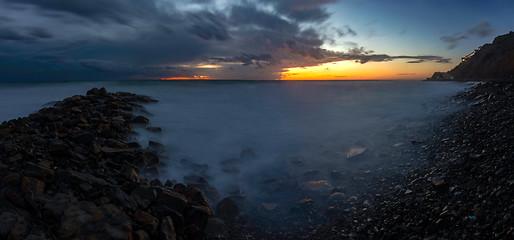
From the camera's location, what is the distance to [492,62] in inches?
971

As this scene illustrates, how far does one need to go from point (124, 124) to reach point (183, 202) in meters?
6.27

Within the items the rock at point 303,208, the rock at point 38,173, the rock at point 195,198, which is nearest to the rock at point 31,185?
the rock at point 38,173

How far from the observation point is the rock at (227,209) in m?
5.67

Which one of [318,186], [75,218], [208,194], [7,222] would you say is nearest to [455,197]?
[318,186]

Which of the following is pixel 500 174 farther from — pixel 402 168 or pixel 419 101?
pixel 419 101

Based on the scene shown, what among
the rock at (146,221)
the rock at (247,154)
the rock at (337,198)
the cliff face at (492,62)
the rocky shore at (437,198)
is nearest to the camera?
the rocky shore at (437,198)

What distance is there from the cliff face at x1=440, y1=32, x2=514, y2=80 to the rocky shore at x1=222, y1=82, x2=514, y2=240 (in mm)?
21775

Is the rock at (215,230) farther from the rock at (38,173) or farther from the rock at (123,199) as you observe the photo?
the rock at (38,173)

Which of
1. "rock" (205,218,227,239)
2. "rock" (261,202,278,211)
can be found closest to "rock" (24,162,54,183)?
"rock" (205,218,227,239)

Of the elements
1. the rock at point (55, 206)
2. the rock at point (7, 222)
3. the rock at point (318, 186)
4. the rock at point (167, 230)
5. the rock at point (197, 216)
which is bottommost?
the rock at point (318, 186)

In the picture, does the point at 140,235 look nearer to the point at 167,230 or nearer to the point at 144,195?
the point at 167,230

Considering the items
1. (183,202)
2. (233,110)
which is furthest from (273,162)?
(233,110)

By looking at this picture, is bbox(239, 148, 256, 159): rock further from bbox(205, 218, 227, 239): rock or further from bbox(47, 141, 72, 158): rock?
bbox(47, 141, 72, 158): rock

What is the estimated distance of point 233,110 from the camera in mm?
17891
